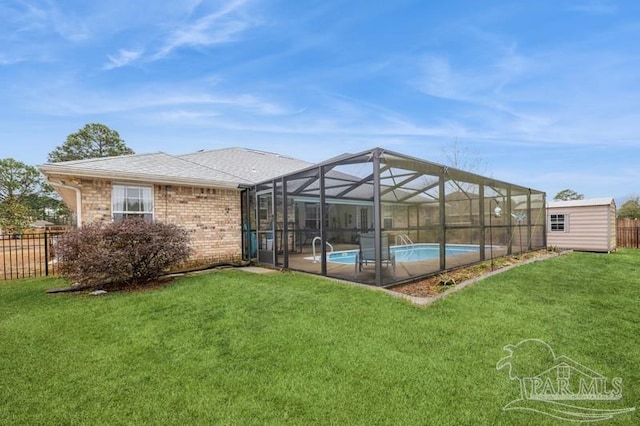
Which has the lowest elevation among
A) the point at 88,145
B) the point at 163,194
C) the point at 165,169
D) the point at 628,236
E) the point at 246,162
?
the point at 628,236

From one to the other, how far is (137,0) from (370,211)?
796cm

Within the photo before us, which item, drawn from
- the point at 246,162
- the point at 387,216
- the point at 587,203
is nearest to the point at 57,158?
the point at 246,162

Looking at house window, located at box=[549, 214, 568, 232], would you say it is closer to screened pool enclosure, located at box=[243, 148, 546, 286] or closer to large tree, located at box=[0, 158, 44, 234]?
screened pool enclosure, located at box=[243, 148, 546, 286]

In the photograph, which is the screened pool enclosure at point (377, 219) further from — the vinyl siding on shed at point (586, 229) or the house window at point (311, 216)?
the vinyl siding on shed at point (586, 229)

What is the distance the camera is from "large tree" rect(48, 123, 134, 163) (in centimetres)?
3328

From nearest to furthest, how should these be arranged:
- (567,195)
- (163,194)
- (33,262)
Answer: (163,194), (33,262), (567,195)

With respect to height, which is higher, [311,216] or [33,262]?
[311,216]

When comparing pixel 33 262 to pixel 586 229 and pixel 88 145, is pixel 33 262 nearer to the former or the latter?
pixel 586 229

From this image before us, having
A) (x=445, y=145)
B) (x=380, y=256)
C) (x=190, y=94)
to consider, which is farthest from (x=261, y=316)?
(x=445, y=145)

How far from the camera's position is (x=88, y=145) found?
33.8 metres

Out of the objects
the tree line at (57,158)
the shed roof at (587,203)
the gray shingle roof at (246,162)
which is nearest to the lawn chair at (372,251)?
the gray shingle roof at (246,162)

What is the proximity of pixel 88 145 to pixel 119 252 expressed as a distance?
117 feet

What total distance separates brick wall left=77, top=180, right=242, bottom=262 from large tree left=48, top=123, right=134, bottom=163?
3096 centimetres

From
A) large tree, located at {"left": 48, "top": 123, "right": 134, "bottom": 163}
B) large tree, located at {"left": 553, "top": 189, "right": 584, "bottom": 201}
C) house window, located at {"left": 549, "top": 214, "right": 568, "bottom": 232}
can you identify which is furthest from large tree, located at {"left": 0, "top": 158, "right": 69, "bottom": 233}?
large tree, located at {"left": 553, "top": 189, "right": 584, "bottom": 201}
